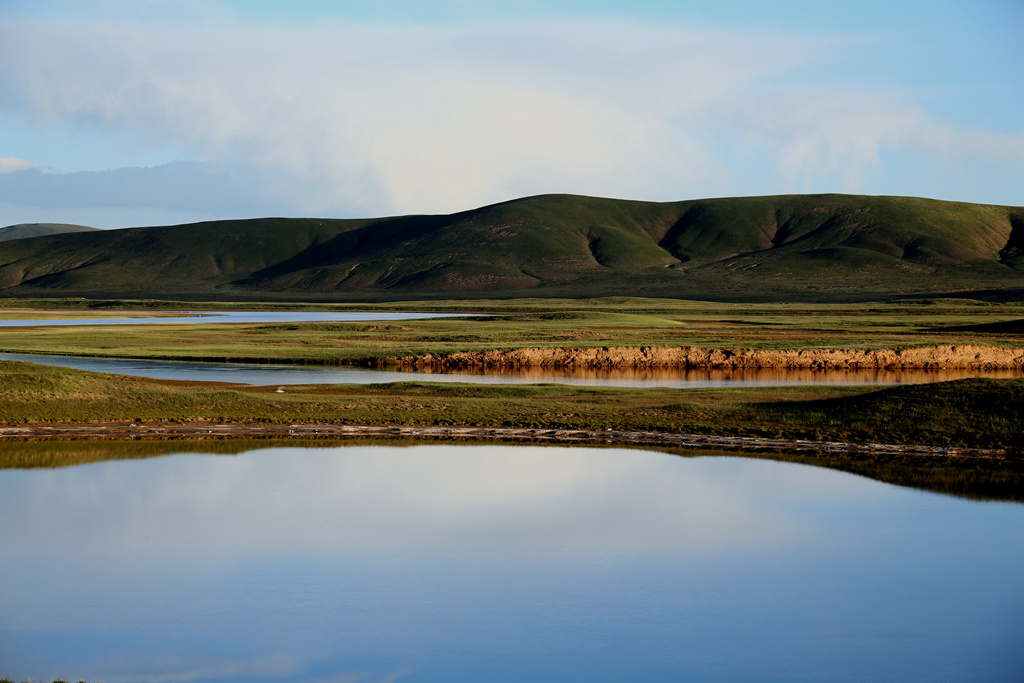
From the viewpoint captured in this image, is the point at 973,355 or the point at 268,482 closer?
the point at 268,482

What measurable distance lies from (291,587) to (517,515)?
597cm

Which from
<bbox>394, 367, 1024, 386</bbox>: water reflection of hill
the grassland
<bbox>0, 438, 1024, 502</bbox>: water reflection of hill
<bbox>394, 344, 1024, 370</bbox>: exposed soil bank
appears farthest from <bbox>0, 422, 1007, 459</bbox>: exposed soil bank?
the grassland

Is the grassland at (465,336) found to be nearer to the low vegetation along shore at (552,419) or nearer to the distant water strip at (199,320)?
the low vegetation along shore at (552,419)

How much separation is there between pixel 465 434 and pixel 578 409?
590 centimetres

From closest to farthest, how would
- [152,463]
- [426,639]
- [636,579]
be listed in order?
1. [426,639]
2. [636,579]
3. [152,463]

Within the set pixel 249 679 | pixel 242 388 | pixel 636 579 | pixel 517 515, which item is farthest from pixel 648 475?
pixel 242 388

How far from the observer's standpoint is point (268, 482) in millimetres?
22594

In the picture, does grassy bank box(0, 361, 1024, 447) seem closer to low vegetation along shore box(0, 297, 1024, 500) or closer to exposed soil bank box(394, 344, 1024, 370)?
low vegetation along shore box(0, 297, 1024, 500)

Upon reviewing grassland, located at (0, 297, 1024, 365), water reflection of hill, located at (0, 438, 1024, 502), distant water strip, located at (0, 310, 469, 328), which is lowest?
water reflection of hill, located at (0, 438, 1024, 502)

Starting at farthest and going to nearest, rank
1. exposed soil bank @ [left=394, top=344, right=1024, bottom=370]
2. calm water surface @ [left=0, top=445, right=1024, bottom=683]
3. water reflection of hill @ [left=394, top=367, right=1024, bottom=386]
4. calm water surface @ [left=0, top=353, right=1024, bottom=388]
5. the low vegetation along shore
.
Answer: exposed soil bank @ [left=394, top=344, right=1024, bottom=370]
water reflection of hill @ [left=394, top=367, right=1024, bottom=386]
calm water surface @ [left=0, top=353, right=1024, bottom=388]
the low vegetation along shore
calm water surface @ [left=0, top=445, right=1024, bottom=683]

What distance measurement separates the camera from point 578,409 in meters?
33.2

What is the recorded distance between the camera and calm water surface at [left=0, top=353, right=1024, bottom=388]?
45.1 metres

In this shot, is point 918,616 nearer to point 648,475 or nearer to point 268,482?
point 648,475

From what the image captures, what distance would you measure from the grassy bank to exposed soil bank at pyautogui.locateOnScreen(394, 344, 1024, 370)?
1755 centimetres
